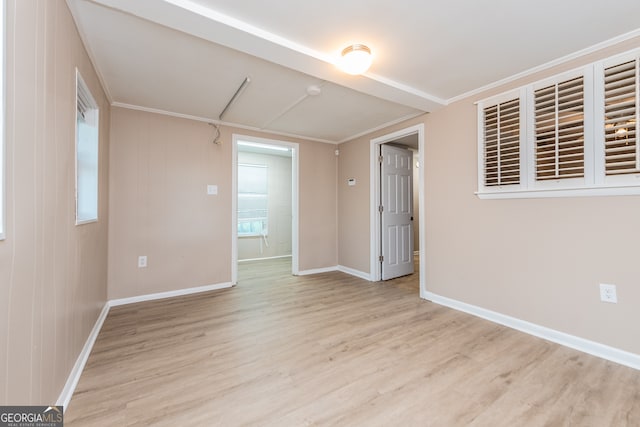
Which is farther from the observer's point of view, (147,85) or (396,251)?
(396,251)

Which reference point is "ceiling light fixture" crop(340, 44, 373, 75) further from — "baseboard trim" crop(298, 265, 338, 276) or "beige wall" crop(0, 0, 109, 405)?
"baseboard trim" crop(298, 265, 338, 276)

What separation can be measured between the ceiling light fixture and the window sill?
5.77ft

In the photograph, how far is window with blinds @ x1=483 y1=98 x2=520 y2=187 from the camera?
8.05 ft

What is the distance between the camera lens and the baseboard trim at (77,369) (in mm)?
1481

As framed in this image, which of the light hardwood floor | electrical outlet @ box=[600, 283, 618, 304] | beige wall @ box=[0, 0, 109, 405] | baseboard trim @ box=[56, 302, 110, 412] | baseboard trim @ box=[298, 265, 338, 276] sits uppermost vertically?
beige wall @ box=[0, 0, 109, 405]

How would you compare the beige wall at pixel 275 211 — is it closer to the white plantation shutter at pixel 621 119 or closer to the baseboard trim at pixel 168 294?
the baseboard trim at pixel 168 294

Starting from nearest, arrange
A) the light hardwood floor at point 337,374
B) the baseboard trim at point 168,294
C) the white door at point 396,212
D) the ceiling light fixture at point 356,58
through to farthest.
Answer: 1. the light hardwood floor at point 337,374
2. the ceiling light fixture at point 356,58
3. the baseboard trim at point 168,294
4. the white door at point 396,212

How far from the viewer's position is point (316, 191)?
15.2 ft

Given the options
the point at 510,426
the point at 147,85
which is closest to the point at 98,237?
the point at 147,85

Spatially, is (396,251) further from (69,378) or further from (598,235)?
(69,378)

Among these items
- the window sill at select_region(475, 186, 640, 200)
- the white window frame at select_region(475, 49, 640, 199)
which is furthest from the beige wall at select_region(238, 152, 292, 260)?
the white window frame at select_region(475, 49, 640, 199)

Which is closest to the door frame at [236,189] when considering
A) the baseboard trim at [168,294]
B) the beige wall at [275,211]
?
the baseboard trim at [168,294]

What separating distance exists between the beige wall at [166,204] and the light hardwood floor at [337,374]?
0.57 metres

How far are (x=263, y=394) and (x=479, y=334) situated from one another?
1.93 m
